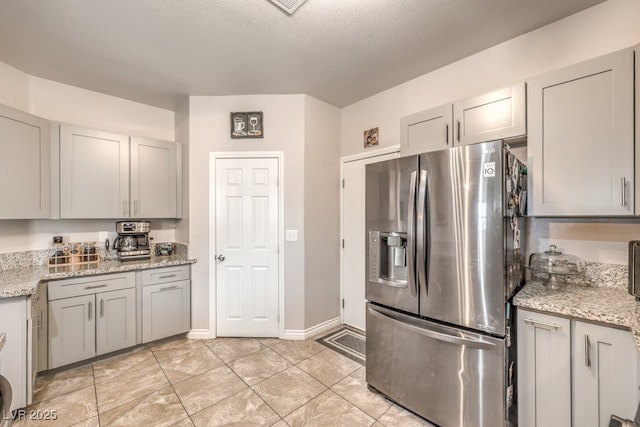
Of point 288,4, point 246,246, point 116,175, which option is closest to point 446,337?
point 246,246

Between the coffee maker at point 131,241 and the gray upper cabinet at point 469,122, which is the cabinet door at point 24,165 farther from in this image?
the gray upper cabinet at point 469,122

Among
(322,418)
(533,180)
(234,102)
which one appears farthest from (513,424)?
(234,102)

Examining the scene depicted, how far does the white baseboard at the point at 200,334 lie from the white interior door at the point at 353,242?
60.4 inches

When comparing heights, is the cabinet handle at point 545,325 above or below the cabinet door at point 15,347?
above

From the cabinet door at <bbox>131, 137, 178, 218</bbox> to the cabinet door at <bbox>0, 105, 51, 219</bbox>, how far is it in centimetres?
66

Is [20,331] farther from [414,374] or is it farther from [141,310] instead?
[414,374]

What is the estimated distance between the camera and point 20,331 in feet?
5.92

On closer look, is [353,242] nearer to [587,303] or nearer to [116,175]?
[587,303]

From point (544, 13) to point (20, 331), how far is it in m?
4.04

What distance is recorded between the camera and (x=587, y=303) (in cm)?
143

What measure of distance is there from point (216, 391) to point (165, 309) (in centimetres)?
115

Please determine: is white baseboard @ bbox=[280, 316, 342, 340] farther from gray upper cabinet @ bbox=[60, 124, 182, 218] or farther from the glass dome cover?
the glass dome cover

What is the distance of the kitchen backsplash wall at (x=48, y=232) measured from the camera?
2.47 metres

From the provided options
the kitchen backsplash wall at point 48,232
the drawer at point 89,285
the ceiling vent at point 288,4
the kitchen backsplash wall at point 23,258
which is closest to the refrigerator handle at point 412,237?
the ceiling vent at point 288,4
